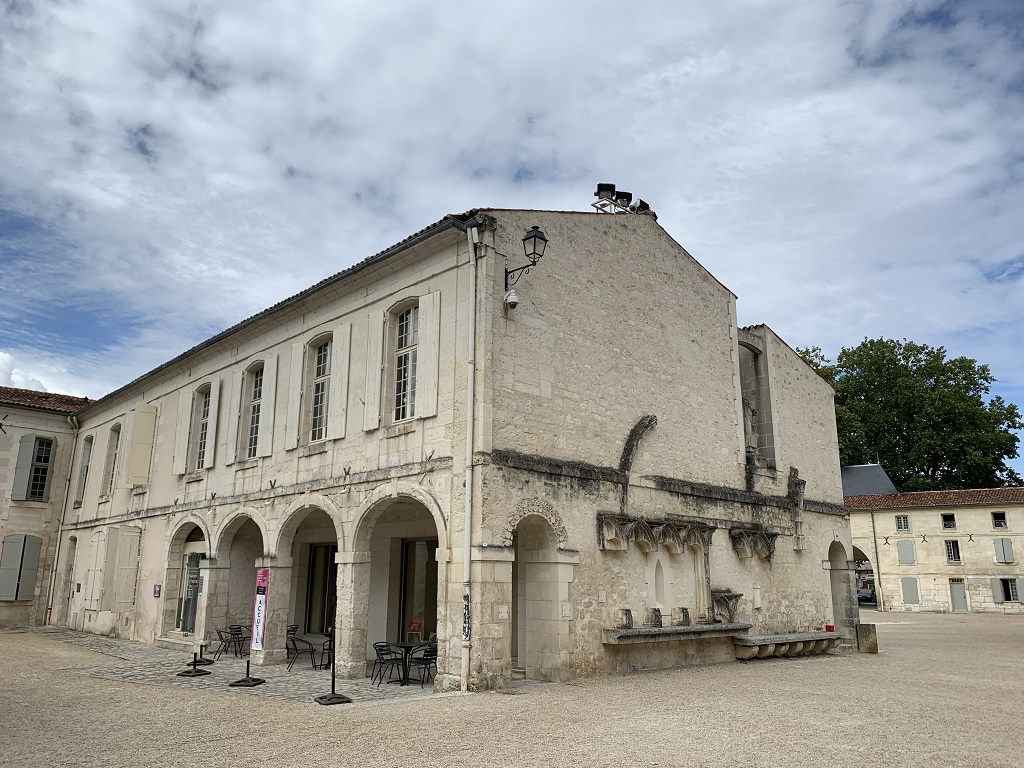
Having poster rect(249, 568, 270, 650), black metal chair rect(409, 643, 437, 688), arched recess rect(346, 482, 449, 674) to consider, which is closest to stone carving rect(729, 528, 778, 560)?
arched recess rect(346, 482, 449, 674)

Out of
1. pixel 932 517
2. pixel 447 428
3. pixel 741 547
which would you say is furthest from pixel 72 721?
pixel 932 517

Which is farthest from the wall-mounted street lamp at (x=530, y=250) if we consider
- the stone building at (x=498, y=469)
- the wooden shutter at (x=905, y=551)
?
the wooden shutter at (x=905, y=551)

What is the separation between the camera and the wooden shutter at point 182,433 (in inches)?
675

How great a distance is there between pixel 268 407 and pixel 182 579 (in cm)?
530

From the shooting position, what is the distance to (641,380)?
13203mm

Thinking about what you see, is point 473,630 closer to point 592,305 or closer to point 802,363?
point 592,305

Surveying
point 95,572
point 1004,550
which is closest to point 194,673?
point 95,572

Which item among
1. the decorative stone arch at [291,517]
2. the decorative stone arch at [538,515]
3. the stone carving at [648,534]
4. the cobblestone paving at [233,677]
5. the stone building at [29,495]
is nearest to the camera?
the cobblestone paving at [233,677]

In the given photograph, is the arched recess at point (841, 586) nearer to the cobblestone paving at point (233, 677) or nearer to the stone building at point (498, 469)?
the stone building at point (498, 469)

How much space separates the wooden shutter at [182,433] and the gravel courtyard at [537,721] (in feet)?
17.3

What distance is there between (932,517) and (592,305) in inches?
1140

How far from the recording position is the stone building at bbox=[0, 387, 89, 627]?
73.5ft

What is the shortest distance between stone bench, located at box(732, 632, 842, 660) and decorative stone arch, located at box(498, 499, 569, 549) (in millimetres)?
4682

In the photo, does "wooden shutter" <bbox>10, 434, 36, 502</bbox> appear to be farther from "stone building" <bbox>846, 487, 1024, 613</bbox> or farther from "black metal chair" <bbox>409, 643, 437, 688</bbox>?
"stone building" <bbox>846, 487, 1024, 613</bbox>
